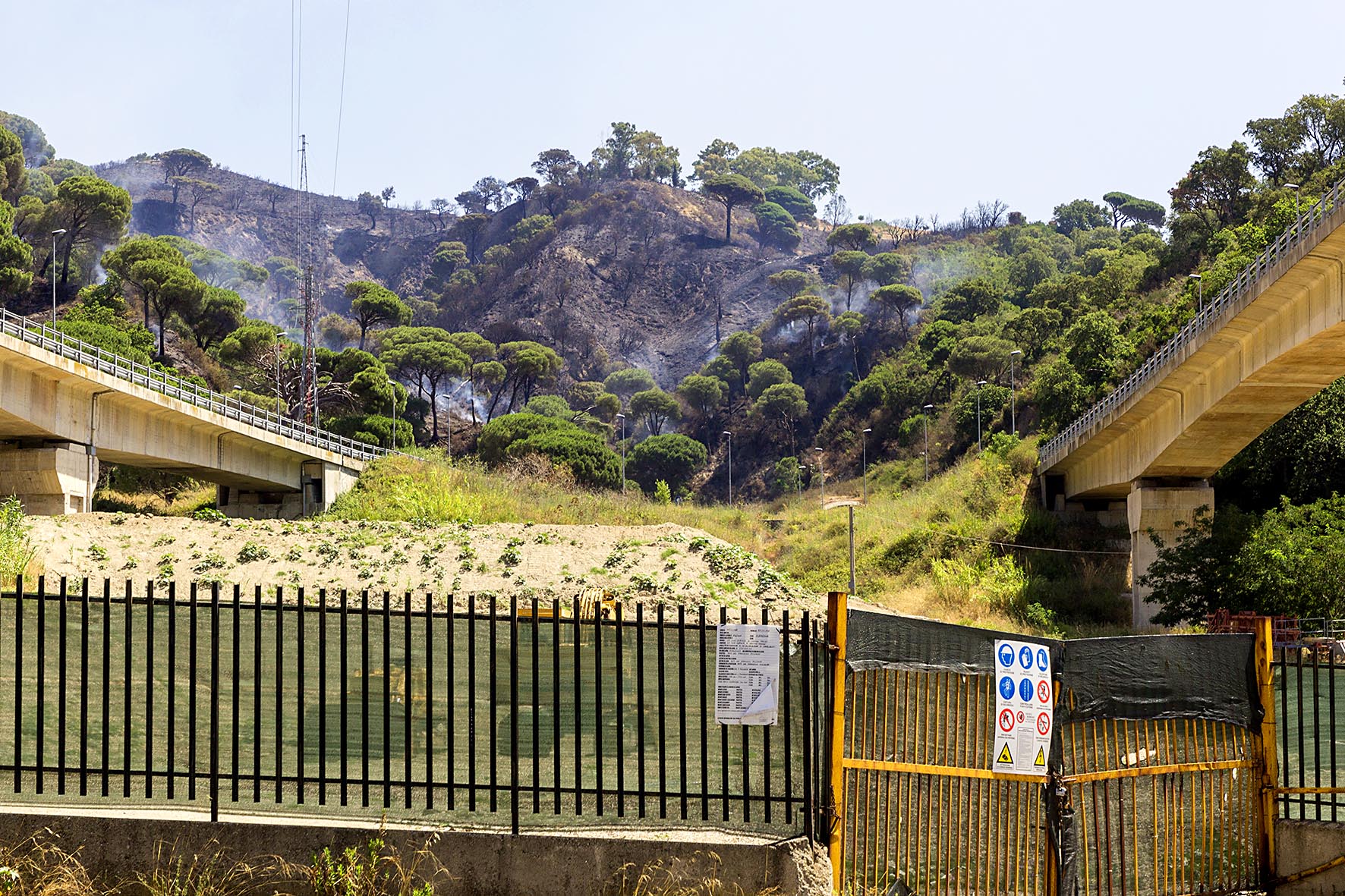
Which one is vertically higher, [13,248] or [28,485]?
[13,248]

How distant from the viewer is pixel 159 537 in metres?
36.1

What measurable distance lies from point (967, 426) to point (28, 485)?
5890cm

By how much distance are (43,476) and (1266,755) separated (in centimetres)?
4437

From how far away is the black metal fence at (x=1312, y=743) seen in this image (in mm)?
10031

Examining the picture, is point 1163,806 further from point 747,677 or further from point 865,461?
point 865,461

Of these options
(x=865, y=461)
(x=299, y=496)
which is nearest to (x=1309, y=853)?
(x=299, y=496)

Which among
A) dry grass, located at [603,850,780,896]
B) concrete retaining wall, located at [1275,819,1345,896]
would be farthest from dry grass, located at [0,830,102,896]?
concrete retaining wall, located at [1275,819,1345,896]

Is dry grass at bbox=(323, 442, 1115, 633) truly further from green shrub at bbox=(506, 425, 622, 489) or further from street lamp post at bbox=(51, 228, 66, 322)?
street lamp post at bbox=(51, 228, 66, 322)

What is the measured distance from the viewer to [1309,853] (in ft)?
32.7

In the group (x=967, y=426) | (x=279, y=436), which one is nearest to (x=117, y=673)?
(x=279, y=436)

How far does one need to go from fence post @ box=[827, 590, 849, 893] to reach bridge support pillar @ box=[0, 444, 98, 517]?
42.5m

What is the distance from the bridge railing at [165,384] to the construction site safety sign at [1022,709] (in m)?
40.2

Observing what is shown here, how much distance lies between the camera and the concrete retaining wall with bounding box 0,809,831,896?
8219 millimetres

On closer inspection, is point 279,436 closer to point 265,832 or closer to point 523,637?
point 523,637
